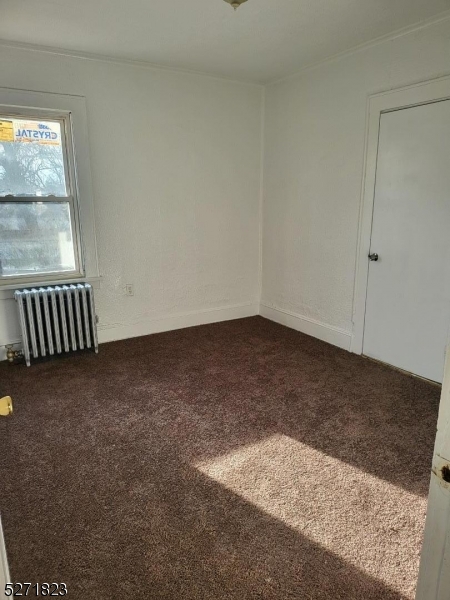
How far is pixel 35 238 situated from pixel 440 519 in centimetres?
368

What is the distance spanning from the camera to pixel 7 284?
350 cm

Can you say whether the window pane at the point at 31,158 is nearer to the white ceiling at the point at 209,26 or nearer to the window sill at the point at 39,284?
the white ceiling at the point at 209,26

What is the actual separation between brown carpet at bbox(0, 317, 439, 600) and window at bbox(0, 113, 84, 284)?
3.04 feet

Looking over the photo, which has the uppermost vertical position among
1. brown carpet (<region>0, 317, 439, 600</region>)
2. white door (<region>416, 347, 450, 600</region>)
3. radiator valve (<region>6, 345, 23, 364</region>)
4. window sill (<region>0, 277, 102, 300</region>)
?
white door (<region>416, 347, 450, 600</region>)

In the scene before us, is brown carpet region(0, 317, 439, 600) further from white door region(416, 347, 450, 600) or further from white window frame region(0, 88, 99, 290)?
white door region(416, 347, 450, 600)

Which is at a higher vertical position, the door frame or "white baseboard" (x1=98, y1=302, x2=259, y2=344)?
the door frame

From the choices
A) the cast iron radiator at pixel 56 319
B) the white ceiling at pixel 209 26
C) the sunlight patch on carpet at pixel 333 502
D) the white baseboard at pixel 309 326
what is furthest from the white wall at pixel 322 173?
the cast iron radiator at pixel 56 319

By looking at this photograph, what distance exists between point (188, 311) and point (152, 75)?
237 cm

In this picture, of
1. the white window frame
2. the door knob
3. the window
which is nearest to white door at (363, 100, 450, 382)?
the white window frame

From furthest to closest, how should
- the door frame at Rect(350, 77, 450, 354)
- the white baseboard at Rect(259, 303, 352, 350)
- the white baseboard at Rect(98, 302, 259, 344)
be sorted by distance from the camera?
the white baseboard at Rect(98, 302, 259, 344), the white baseboard at Rect(259, 303, 352, 350), the door frame at Rect(350, 77, 450, 354)

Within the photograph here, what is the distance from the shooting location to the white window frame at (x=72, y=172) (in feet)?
10.9

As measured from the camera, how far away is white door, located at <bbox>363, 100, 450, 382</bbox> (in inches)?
114

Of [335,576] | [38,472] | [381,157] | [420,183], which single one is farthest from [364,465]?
[381,157]

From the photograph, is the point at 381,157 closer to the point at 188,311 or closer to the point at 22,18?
the point at 188,311
